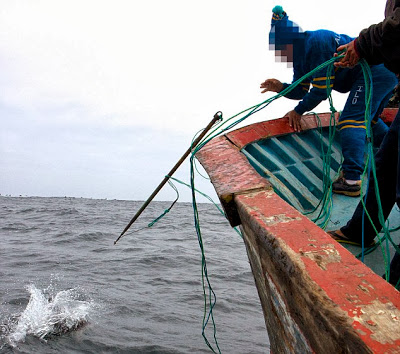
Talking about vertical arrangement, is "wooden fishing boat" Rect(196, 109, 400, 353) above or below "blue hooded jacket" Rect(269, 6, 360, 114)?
below

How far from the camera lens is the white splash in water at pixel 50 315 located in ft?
12.2

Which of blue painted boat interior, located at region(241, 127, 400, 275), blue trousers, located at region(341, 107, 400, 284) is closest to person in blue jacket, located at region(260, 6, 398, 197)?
blue painted boat interior, located at region(241, 127, 400, 275)

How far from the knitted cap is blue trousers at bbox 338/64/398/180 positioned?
2.16 feet

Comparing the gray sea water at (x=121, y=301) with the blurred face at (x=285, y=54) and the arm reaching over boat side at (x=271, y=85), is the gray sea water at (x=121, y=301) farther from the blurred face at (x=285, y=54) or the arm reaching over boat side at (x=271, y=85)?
the blurred face at (x=285, y=54)

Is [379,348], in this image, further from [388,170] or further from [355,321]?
[388,170]

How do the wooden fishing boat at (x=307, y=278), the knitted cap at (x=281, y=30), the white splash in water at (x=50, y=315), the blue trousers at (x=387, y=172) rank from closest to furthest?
1. the wooden fishing boat at (x=307, y=278)
2. the blue trousers at (x=387, y=172)
3. the knitted cap at (x=281, y=30)
4. the white splash in water at (x=50, y=315)

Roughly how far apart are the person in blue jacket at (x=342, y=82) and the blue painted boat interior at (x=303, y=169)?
15 cm

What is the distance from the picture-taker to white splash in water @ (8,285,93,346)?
3727 millimetres

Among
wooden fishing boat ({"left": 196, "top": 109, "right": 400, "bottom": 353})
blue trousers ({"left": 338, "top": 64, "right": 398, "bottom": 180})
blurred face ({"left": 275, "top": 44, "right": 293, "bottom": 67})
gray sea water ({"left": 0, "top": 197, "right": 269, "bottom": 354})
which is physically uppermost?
blurred face ({"left": 275, "top": 44, "right": 293, "bottom": 67})

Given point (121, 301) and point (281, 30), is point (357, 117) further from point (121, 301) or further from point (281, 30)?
point (121, 301)

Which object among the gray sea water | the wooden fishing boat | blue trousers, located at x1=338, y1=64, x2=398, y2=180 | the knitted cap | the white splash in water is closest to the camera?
the wooden fishing boat

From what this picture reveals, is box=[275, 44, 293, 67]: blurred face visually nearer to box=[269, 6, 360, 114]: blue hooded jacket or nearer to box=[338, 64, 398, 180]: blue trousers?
box=[269, 6, 360, 114]: blue hooded jacket

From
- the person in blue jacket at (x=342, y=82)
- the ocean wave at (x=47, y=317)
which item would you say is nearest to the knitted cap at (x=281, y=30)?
the person in blue jacket at (x=342, y=82)

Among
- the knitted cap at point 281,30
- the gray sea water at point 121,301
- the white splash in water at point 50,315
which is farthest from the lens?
A: the white splash in water at point 50,315
